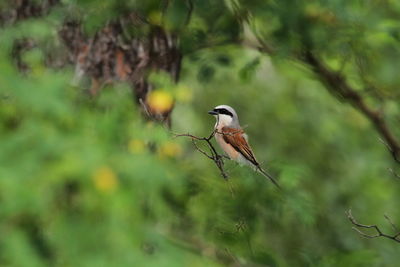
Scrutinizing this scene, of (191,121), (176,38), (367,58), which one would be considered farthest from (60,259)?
(191,121)

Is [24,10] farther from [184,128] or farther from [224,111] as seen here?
[184,128]

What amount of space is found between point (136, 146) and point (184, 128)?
764 centimetres

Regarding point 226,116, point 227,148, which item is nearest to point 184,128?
point 227,148

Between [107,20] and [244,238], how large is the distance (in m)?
2.32

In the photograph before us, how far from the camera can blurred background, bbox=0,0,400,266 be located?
2.65m

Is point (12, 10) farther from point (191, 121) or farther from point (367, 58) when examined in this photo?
point (191, 121)

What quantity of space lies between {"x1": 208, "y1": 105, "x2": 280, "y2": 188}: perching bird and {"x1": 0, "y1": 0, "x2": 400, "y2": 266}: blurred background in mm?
419

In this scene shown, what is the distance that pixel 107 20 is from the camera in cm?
597

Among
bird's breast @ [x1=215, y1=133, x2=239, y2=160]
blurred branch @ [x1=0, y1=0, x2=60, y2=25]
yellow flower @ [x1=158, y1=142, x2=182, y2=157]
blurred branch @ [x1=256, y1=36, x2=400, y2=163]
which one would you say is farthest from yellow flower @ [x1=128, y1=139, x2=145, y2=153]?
bird's breast @ [x1=215, y1=133, x2=239, y2=160]

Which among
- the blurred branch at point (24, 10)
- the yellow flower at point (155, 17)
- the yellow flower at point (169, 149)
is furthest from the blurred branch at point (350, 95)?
the yellow flower at point (169, 149)

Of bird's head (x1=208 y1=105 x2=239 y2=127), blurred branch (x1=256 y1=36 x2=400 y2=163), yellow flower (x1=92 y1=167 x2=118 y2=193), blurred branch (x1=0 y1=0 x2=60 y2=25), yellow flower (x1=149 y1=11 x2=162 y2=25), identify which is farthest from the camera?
blurred branch (x1=256 y1=36 x2=400 y2=163)

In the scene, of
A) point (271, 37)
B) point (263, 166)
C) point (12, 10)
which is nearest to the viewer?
point (263, 166)

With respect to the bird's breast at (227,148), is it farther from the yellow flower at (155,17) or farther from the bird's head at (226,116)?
the yellow flower at (155,17)

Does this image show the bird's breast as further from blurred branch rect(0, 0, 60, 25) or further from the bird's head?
blurred branch rect(0, 0, 60, 25)
